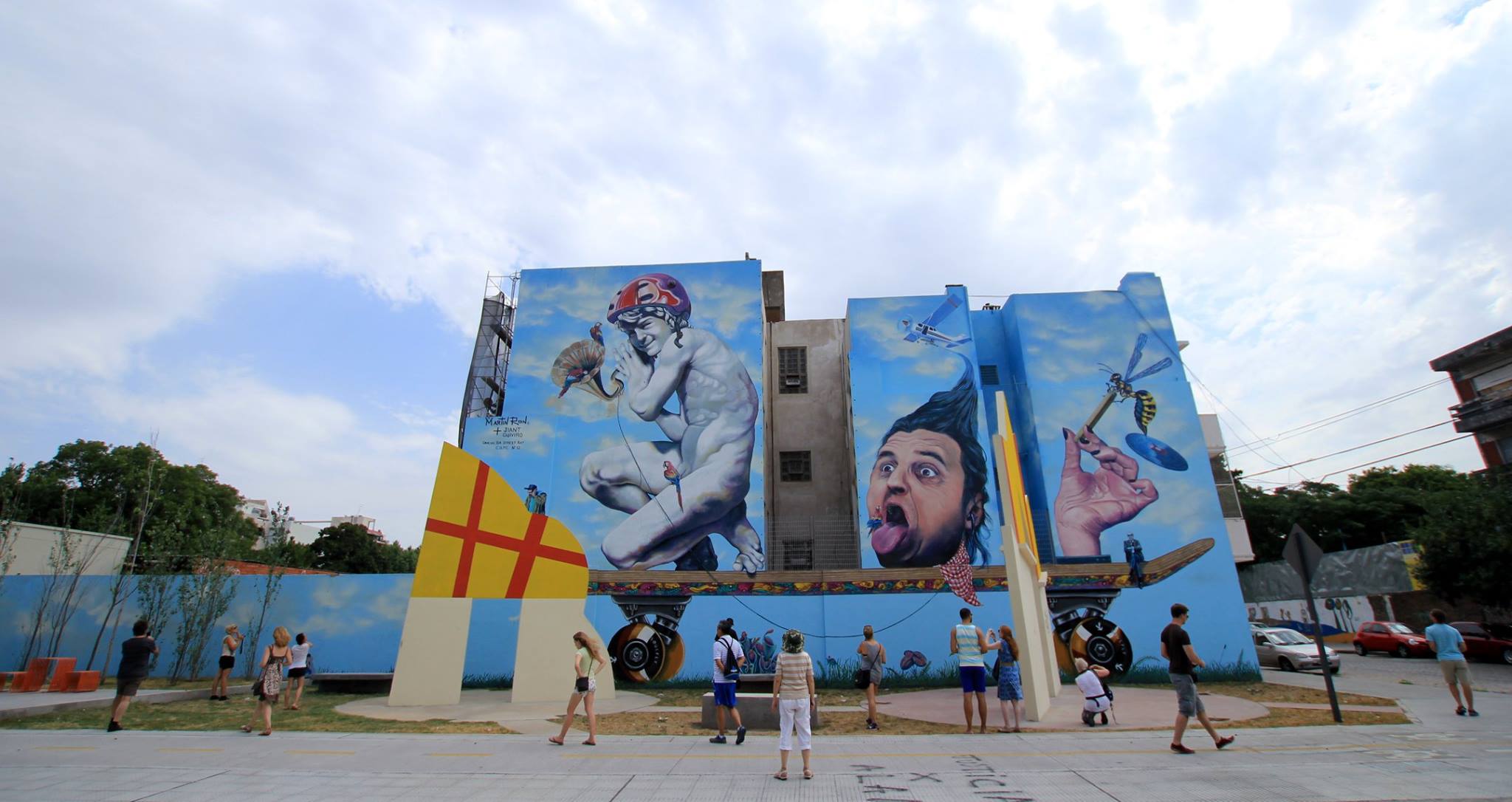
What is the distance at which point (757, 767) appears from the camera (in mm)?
7898

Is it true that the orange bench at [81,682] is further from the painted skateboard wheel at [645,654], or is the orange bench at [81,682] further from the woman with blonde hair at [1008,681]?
the woman with blonde hair at [1008,681]

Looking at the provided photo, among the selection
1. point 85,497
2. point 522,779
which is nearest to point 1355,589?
point 522,779

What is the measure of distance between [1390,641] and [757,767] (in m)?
28.7

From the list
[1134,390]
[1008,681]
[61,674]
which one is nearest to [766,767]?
[1008,681]

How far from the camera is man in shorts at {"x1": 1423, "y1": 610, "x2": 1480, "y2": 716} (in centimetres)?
1063

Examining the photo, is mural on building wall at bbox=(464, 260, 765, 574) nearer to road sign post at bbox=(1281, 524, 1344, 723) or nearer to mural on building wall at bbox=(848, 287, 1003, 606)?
mural on building wall at bbox=(848, 287, 1003, 606)

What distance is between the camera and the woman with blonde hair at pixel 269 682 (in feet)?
32.9

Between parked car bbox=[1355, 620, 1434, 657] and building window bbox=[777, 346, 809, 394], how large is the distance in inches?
880

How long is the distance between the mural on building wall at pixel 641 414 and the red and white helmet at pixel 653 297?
0.13 ft

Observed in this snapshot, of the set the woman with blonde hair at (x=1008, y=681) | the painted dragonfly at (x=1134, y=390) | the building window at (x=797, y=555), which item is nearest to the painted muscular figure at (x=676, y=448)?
the building window at (x=797, y=555)

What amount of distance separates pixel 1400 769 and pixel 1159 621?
13.1 m

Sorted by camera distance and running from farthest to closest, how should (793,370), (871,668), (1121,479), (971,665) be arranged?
1. (793,370)
2. (1121,479)
3. (871,668)
4. (971,665)

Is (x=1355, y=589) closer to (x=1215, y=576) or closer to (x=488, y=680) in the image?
(x=1215, y=576)

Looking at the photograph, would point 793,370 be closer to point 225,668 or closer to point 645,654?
point 645,654
